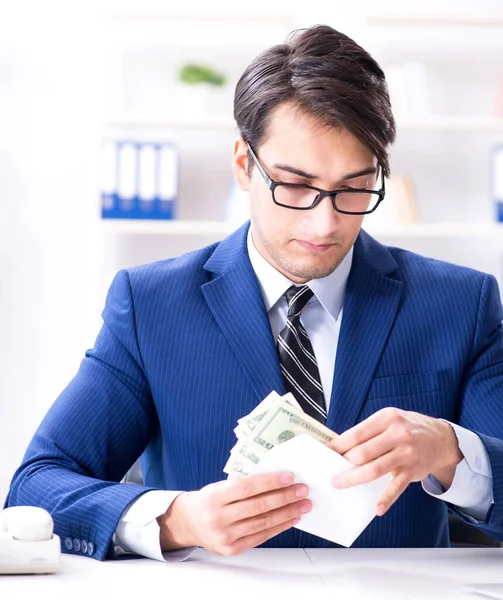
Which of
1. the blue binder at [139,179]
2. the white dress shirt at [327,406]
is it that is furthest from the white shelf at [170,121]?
the white dress shirt at [327,406]

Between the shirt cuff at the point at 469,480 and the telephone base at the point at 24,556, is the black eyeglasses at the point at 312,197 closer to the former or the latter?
the shirt cuff at the point at 469,480

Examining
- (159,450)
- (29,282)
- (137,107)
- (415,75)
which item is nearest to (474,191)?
(415,75)

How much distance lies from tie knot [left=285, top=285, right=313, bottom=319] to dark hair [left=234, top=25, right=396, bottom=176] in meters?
0.28

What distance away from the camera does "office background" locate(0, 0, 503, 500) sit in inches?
170

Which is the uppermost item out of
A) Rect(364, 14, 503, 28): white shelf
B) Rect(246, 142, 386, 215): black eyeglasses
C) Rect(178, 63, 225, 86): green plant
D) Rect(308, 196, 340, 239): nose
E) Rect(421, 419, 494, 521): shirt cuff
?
Rect(364, 14, 503, 28): white shelf

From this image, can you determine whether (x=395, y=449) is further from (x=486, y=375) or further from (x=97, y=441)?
(x=97, y=441)

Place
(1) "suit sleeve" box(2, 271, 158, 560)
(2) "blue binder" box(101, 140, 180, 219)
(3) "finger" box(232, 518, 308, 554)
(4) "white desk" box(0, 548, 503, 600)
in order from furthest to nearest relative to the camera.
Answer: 1. (2) "blue binder" box(101, 140, 180, 219)
2. (1) "suit sleeve" box(2, 271, 158, 560)
3. (3) "finger" box(232, 518, 308, 554)
4. (4) "white desk" box(0, 548, 503, 600)

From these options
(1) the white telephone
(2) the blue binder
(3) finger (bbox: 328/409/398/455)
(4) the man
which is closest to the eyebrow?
(4) the man

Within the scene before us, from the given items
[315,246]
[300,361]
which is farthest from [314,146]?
[300,361]

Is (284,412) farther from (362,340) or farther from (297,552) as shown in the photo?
(362,340)

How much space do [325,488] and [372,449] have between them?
0.09 meters

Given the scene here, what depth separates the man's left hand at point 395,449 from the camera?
1371 millimetres

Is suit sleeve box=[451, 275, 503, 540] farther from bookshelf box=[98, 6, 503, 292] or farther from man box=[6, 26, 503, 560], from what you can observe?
bookshelf box=[98, 6, 503, 292]

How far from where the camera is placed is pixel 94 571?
1.44 m
